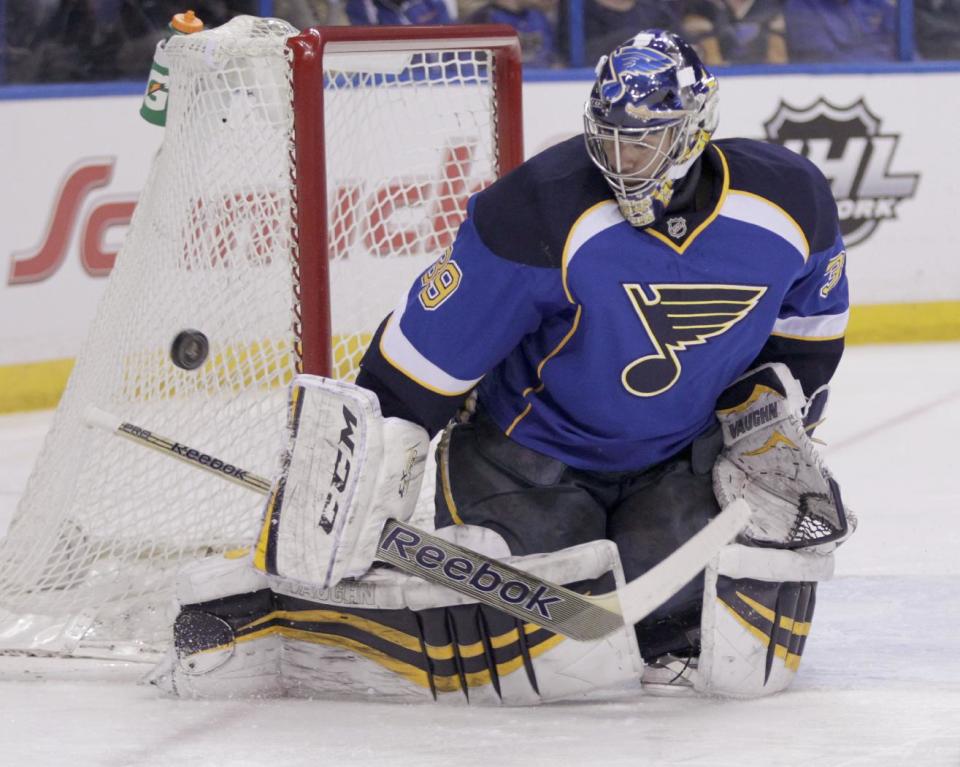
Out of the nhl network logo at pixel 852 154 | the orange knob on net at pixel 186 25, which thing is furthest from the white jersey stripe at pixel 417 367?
the nhl network logo at pixel 852 154

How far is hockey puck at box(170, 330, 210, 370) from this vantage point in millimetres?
2477

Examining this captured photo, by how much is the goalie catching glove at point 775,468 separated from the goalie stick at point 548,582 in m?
0.17

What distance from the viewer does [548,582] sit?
6.86ft

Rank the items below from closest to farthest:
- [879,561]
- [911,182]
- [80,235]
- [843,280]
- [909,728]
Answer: [909,728]
[843,280]
[879,561]
[80,235]
[911,182]

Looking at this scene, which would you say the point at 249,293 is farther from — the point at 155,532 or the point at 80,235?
the point at 80,235

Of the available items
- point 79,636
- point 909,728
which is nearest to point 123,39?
point 79,636

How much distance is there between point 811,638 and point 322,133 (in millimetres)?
1017

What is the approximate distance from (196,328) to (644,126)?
0.90 metres

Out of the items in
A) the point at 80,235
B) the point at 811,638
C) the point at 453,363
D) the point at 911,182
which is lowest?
the point at 911,182

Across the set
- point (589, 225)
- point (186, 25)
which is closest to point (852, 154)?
point (186, 25)

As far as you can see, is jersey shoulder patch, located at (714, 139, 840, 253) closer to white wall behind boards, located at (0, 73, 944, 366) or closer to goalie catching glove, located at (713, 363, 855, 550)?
goalie catching glove, located at (713, 363, 855, 550)

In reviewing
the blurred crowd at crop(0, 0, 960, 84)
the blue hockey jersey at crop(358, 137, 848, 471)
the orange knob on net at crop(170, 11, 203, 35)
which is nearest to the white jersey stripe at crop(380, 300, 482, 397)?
the blue hockey jersey at crop(358, 137, 848, 471)

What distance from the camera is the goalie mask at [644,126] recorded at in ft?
6.63

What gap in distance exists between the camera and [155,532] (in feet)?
8.78
